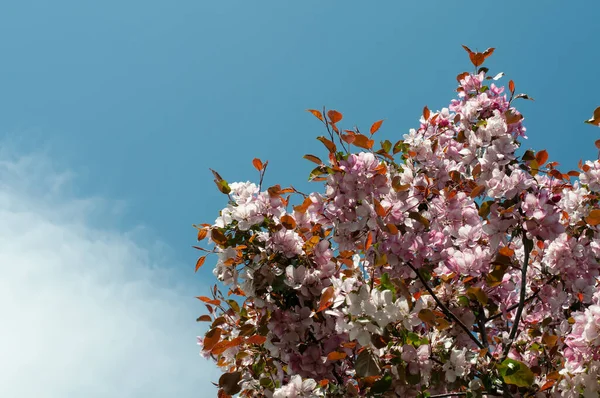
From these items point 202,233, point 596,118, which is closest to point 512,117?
point 596,118

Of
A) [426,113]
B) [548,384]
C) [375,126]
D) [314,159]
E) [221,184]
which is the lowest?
[548,384]

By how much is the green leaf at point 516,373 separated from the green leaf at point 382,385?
1.73 ft

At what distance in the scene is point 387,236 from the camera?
2.92 m

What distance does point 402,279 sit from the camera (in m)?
3.12

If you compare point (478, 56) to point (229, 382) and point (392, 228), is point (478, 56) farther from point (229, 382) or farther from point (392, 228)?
point (229, 382)

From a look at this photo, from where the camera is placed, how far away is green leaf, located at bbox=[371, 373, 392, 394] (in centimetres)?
262

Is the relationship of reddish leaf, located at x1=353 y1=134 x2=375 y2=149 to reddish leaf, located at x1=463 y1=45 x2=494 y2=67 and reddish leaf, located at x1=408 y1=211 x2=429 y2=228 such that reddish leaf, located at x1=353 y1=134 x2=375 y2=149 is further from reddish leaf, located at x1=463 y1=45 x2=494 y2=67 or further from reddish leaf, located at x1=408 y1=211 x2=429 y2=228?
reddish leaf, located at x1=463 y1=45 x2=494 y2=67

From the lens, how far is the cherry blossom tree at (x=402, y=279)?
2.61 metres

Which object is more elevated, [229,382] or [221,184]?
[221,184]

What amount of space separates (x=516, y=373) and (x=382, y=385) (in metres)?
0.63

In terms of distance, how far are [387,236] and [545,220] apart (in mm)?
829

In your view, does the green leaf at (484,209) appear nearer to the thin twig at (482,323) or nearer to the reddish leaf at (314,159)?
the thin twig at (482,323)

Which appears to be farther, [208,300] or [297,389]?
[208,300]

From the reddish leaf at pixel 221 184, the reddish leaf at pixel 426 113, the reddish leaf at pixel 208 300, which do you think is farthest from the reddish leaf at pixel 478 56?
the reddish leaf at pixel 208 300
